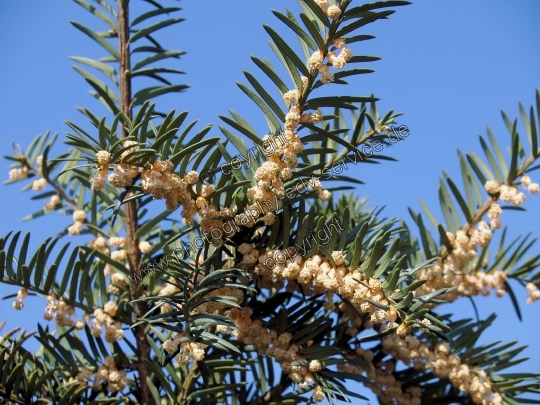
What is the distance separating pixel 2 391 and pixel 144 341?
0.33 meters

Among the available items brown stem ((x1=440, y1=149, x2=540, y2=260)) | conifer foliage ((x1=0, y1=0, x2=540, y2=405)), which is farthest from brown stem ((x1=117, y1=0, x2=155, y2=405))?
brown stem ((x1=440, y1=149, x2=540, y2=260))

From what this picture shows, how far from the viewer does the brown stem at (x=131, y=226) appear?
1473mm

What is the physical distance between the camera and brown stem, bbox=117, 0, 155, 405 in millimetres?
1473

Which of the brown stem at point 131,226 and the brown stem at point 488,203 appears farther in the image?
the brown stem at point 488,203

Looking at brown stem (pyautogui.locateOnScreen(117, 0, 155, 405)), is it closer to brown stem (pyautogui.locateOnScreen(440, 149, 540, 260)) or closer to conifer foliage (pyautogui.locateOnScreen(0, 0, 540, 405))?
conifer foliage (pyautogui.locateOnScreen(0, 0, 540, 405))

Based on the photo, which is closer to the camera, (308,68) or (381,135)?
(308,68)

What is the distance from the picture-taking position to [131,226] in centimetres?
156

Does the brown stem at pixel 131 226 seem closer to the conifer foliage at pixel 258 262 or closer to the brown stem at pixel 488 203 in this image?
the conifer foliage at pixel 258 262

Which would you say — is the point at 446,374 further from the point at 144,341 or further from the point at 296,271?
the point at 144,341

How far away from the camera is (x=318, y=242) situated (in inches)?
48.3

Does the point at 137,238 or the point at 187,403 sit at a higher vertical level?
the point at 137,238

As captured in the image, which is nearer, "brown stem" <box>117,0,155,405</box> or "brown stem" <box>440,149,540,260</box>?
"brown stem" <box>117,0,155,405</box>

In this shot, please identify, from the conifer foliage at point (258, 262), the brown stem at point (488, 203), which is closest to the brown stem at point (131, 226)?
the conifer foliage at point (258, 262)

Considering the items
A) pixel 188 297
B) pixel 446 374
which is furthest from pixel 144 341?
pixel 446 374
